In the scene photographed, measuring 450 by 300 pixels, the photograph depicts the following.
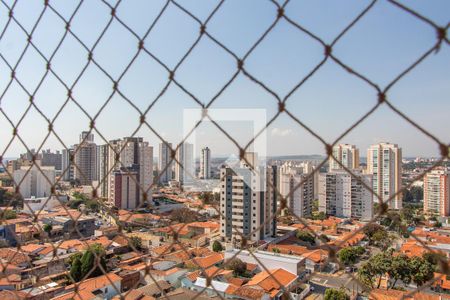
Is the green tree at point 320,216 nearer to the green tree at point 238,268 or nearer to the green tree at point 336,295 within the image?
the green tree at point 238,268

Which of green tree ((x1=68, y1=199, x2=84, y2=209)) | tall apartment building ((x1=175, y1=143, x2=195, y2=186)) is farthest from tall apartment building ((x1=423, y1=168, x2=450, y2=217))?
green tree ((x1=68, y1=199, x2=84, y2=209))

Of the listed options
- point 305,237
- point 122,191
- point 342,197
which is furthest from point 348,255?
point 122,191

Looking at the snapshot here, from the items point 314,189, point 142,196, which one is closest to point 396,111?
A: point 142,196

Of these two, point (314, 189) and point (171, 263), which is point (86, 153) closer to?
point (171, 263)

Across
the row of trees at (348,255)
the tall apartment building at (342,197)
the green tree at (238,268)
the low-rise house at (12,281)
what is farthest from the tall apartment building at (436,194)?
the low-rise house at (12,281)

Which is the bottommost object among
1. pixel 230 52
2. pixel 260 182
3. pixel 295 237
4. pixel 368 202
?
pixel 295 237
